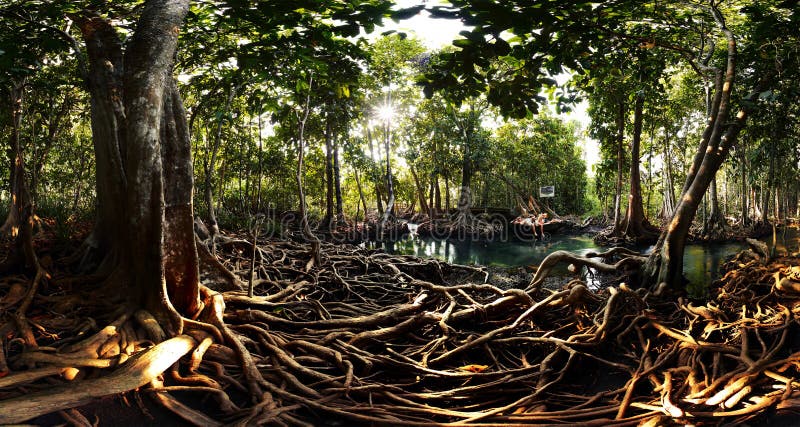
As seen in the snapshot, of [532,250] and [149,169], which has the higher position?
[149,169]

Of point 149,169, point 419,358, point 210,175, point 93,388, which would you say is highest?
point 210,175

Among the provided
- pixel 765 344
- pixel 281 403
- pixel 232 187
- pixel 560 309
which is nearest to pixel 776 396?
pixel 765 344

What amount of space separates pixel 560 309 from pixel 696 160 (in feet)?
12.5

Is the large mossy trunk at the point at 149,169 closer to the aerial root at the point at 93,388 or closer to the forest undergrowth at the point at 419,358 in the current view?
the forest undergrowth at the point at 419,358

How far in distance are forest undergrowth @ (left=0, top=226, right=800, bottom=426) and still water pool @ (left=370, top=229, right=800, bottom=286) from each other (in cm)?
642

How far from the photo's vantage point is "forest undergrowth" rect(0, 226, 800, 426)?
2.52 m

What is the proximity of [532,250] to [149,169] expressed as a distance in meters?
16.3

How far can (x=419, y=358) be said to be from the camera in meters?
4.16

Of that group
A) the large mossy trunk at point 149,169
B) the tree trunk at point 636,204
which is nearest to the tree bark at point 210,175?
the large mossy trunk at point 149,169

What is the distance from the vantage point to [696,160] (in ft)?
21.9

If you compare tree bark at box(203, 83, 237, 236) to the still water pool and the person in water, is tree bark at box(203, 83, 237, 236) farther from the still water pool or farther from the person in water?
the person in water

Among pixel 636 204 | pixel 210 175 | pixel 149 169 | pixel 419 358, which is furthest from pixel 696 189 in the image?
pixel 636 204

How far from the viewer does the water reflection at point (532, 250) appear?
1194 cm

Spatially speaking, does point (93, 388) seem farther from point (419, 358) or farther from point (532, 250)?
point (532, 250)
